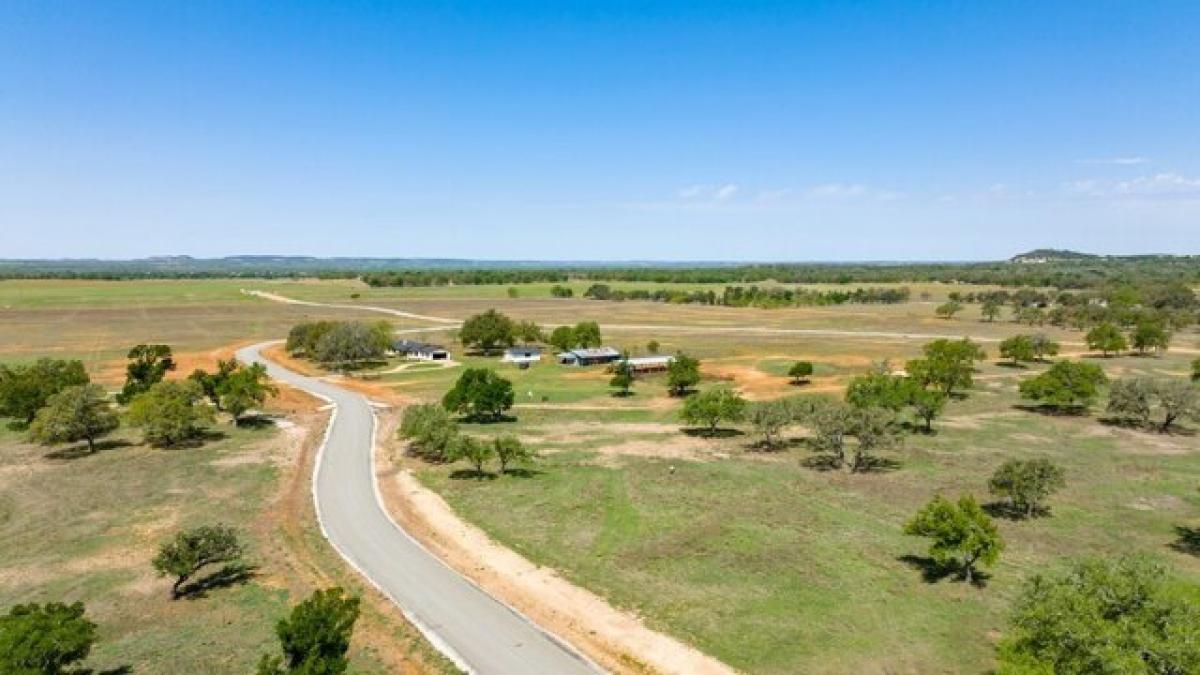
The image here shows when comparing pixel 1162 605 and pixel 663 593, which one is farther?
pixel 663 593

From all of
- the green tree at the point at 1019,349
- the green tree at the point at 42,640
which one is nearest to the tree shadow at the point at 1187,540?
the green tree at the point at 42,640

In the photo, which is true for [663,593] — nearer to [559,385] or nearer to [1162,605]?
[1162,605]

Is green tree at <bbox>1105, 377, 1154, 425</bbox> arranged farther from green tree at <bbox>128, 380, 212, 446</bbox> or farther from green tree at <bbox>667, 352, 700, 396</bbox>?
green tree at <bbox>128, 380, 212, 446</bbox>

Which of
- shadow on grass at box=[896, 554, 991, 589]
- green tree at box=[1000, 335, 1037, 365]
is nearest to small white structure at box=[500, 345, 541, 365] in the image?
green tree at box=[1000, 335, 1037, 365]

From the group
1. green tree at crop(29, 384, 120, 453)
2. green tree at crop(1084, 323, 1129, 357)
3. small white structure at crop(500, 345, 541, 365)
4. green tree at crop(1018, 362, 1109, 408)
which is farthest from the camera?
green tree at crop(1084, 323, 1129, 357)

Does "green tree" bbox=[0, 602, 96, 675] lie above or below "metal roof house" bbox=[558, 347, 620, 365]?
above

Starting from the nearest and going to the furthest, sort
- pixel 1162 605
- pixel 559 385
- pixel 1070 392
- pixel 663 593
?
pixel 1162 605 < pixel 663 593 < pixel 1070 392 < pixel 559 385

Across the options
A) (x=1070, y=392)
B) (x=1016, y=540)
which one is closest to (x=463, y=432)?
(x=1016, y=540)
